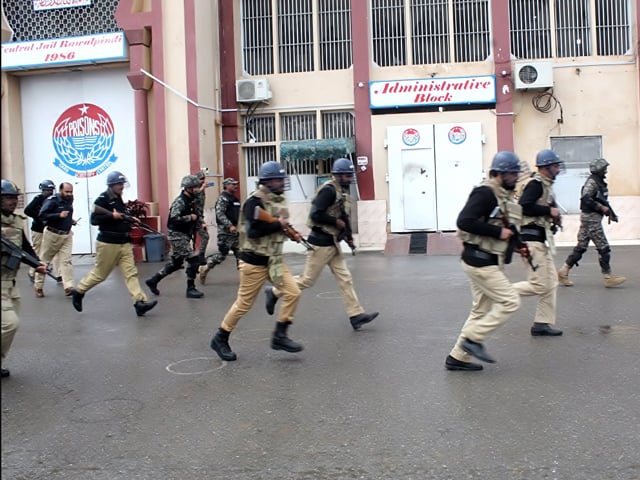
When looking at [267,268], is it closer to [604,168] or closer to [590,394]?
[590,394]

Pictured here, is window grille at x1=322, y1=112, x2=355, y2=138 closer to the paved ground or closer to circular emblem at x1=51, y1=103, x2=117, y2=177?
circular emblem at x1=51, y1=103, x2=117, y2=177

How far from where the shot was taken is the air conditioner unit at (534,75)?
16391 mm

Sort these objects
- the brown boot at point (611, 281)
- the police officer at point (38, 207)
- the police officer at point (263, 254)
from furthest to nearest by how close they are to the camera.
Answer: the police officer at point (38, 207) < the brown boot at point (611, 281) < the police officer at point (263, 254)

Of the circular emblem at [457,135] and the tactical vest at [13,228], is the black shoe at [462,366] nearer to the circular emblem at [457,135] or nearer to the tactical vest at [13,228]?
the tactical vest at [13,228]

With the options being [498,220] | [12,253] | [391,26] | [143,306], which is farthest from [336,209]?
[391,26]

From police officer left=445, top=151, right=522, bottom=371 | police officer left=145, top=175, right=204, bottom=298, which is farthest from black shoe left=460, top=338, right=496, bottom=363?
police officer left=145, top=175, right=204, bottom=298

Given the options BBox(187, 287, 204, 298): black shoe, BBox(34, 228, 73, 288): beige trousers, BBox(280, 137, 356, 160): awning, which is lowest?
BBox(187, 287, 204, 298): black shoe

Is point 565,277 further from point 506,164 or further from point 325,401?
point 325,401

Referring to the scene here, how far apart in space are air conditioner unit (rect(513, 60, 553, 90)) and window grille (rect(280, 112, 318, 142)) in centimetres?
504

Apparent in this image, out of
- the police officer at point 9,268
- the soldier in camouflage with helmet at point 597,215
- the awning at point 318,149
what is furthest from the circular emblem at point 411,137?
the police officer at point 9,268

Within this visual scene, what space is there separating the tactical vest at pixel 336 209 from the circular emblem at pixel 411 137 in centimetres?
985

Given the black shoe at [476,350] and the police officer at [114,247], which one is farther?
the police officer at [114,247]

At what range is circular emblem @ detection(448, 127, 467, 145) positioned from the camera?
1692cm

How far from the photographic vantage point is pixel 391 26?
57.5 feet
